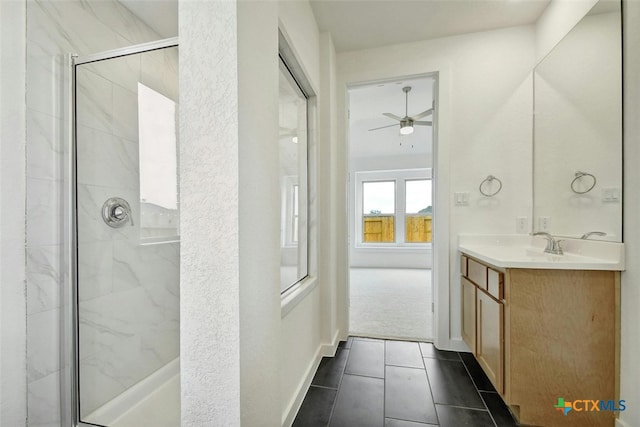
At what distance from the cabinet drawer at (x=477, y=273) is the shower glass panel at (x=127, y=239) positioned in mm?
1973

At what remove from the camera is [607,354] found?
4.61ft

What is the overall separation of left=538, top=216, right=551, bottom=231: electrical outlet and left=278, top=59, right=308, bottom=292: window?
1.78 m

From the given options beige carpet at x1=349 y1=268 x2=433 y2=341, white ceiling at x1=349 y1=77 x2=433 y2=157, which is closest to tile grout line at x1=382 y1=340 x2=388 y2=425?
beige carpet at x1=349 y1=268 x2=433 y2=341

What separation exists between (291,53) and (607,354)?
2339mm

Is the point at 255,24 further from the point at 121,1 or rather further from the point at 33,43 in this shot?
the point at 121,1

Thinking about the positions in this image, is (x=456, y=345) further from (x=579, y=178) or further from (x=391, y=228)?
(x=391, y=228)

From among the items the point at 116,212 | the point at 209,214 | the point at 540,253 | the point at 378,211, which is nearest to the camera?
the point at 209,214

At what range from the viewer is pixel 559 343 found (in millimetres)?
1441

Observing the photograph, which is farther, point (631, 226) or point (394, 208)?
point (394, 208)

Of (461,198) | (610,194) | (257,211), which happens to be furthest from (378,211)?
(257,211)

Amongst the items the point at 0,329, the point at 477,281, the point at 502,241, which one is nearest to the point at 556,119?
the point at 502,241

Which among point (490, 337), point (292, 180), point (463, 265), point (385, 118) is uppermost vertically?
point (385, 118)

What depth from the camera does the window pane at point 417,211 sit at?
620cm

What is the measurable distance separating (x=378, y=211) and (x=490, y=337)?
4.90m
